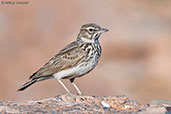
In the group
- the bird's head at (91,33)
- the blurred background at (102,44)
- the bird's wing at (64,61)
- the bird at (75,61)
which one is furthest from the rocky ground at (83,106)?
the blurred background at (102,44)

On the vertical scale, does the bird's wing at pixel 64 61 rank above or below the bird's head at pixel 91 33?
below

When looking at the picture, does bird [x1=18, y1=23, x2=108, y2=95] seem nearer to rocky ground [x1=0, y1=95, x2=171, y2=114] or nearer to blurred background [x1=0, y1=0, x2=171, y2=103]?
rocky ground [x1=0, y1=95, x2=171, y2=114]

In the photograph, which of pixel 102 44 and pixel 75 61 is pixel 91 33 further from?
pixel 102 44

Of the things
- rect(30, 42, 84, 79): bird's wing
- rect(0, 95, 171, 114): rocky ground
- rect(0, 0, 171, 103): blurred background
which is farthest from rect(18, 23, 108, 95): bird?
rect(0, 0, 171, 103): blurred background

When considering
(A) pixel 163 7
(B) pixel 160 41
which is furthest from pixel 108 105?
(A) pixel 163 7

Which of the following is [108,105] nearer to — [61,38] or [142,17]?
[61,38]

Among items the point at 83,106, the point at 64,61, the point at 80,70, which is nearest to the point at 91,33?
the point at 64,61

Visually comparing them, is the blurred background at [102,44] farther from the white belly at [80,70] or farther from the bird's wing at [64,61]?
the white belly at [80,70]

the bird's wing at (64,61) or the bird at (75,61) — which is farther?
the bird's wing at (64,61)
